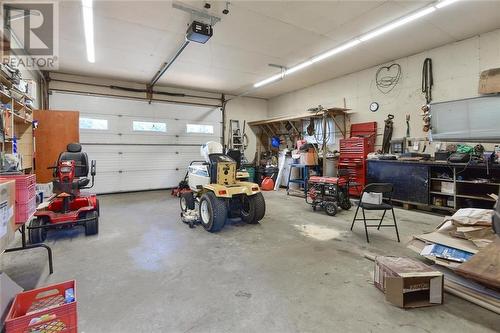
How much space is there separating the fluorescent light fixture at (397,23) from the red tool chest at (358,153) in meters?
2.22

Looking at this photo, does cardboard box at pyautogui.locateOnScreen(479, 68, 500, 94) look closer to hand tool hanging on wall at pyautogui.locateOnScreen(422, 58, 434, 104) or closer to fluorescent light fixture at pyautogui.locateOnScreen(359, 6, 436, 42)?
hand tool hanging on wall at pyautogui.locateOnScreen(422, 58, 434, 104)

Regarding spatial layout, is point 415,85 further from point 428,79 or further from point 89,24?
point 89,24

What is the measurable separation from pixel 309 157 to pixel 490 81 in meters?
3.68

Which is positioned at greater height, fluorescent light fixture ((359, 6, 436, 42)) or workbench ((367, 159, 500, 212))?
fluorescent light fixture ((359, 6, 436, 42))

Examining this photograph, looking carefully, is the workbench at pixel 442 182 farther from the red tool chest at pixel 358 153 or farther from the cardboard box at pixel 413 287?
the cardboard box at pixel 413 287

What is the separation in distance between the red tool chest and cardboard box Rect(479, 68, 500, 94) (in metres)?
2.08

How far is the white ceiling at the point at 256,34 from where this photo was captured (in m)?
3.68

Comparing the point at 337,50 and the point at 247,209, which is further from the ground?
the point at 337,50

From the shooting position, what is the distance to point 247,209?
4.27m

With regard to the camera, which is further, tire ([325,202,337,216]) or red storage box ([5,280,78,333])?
tire ([325,202,337,216])

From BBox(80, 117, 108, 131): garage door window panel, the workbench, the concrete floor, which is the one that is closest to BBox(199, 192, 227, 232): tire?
the concrete floor

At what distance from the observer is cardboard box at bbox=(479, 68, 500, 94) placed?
4.20m

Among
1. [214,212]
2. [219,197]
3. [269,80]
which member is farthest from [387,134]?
[214,212]

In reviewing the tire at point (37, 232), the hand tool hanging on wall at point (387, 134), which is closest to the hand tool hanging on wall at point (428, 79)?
the hand tool hanging on wall at point (387, 134)
